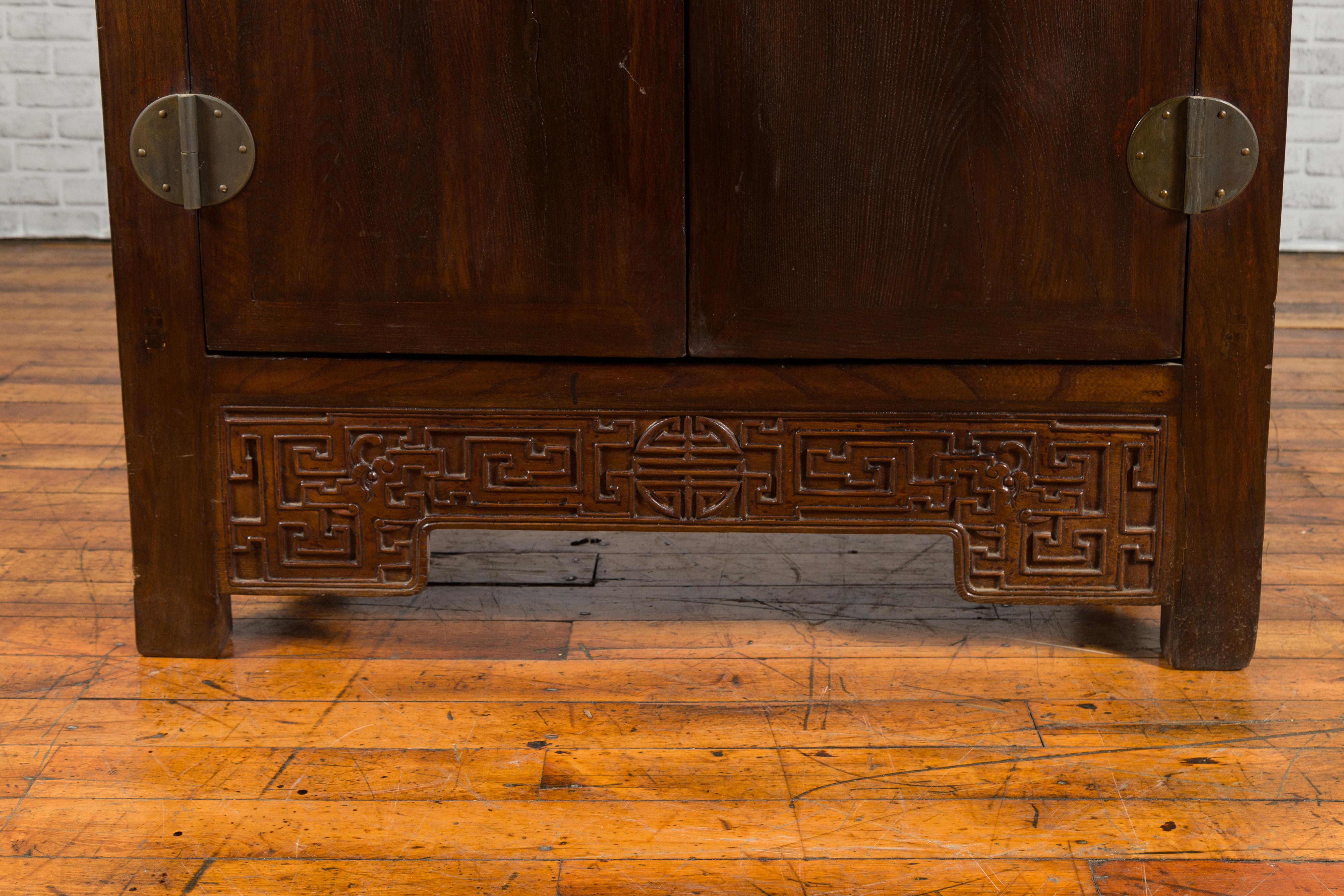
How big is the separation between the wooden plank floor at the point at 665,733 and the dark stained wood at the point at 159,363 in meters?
0.07

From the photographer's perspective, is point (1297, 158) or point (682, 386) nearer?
point (682, 386)

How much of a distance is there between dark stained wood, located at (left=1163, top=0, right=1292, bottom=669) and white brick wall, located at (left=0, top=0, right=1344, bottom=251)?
2810 millimetres

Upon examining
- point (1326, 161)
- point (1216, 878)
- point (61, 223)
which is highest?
point (1326, 161)

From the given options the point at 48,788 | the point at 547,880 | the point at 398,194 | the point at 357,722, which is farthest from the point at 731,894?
the point at 398,194

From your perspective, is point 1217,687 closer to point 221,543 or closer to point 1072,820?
point 1072,820

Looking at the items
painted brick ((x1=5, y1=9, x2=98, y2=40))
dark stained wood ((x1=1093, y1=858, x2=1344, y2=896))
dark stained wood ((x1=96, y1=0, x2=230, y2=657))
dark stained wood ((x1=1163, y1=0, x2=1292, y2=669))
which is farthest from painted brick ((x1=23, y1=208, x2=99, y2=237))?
dark stained wood ((x1=1093, y1=858, x2=1344, y2=896))

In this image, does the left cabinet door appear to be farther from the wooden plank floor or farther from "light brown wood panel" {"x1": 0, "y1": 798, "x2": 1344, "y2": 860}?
"light brown wood panel" {"x1": 0, "y1": 798, "x2": 1344, "y2": 860}

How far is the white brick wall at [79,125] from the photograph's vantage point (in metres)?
3.96

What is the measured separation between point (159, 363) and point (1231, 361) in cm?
110

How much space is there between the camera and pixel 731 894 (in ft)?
3.58

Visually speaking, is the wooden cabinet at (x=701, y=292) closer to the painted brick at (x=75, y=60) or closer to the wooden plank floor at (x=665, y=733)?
the wooden plank floor at (x=665, y=733)

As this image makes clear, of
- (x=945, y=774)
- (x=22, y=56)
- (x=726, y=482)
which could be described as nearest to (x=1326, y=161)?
(x=726, y=482)

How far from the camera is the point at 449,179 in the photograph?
1.43 meters

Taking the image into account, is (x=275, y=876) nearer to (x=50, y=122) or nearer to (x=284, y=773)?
(x=284, y=773)
